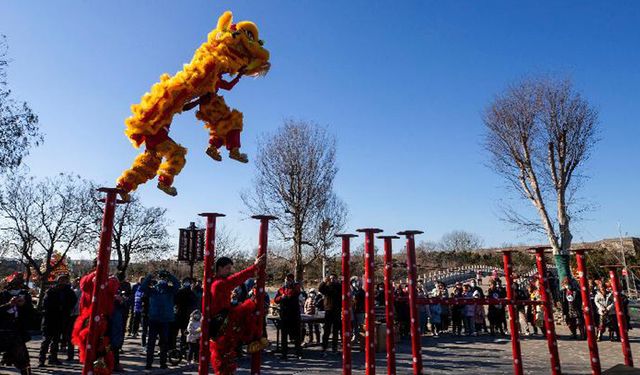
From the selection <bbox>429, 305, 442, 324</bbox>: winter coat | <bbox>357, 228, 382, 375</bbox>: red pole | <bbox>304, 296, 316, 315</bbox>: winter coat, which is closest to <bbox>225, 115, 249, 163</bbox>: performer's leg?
<bbox>357, 228, 382, 375</bbox>: red pole

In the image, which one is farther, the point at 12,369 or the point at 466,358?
the point at 466,358

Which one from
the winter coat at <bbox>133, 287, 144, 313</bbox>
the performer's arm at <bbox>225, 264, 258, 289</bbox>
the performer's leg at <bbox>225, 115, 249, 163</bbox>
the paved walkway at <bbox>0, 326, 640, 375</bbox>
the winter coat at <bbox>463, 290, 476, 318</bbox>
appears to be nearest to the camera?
the performer's arm at <bbox>225, 264, 258, 289</bbox>

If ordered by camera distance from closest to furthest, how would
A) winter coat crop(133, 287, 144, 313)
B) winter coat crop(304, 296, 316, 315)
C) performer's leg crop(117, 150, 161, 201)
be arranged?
1. performer's leg crop(117, 150, 161, 201)
2. winter coat crop(133, 287, 144, 313)
3. winter coat crop(304, 296, 316, 315)

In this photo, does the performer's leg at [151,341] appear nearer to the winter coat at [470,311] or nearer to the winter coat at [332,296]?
the winter coat at [332,296]

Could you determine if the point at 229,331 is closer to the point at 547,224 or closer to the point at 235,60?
the point at 235,60

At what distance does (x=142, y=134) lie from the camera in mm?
5613

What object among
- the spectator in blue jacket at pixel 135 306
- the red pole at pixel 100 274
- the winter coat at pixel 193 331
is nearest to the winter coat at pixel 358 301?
the winter coat at pixel 193 331

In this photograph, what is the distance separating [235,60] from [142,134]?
1.55 metres

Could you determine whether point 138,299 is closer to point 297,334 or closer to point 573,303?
point 297,334

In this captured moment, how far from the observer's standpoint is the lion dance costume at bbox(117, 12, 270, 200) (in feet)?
18.2

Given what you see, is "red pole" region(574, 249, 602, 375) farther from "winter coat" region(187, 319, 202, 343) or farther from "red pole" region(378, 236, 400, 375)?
"winter coat" region(187, 319, 202, 343)

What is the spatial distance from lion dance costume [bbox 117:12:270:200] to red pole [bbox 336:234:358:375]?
183 cm

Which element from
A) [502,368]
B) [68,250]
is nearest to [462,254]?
[68,250]

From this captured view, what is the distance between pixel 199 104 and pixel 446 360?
303 inches
